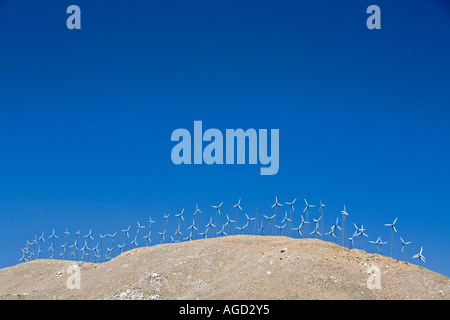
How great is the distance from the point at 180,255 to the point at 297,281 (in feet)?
81.5

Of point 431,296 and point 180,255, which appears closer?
point 431,296

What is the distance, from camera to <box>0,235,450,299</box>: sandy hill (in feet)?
192

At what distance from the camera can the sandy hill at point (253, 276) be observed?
58594mm

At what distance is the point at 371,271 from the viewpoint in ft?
210

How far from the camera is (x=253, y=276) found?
6188cm

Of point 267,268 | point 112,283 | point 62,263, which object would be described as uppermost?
point 267,268

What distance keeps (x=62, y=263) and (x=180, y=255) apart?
1676 inches

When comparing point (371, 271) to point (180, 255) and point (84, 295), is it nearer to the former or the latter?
point (180, 255)

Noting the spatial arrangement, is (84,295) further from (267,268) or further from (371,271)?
(371,271)

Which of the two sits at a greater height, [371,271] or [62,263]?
[371,271]

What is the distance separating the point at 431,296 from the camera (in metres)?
58.5
